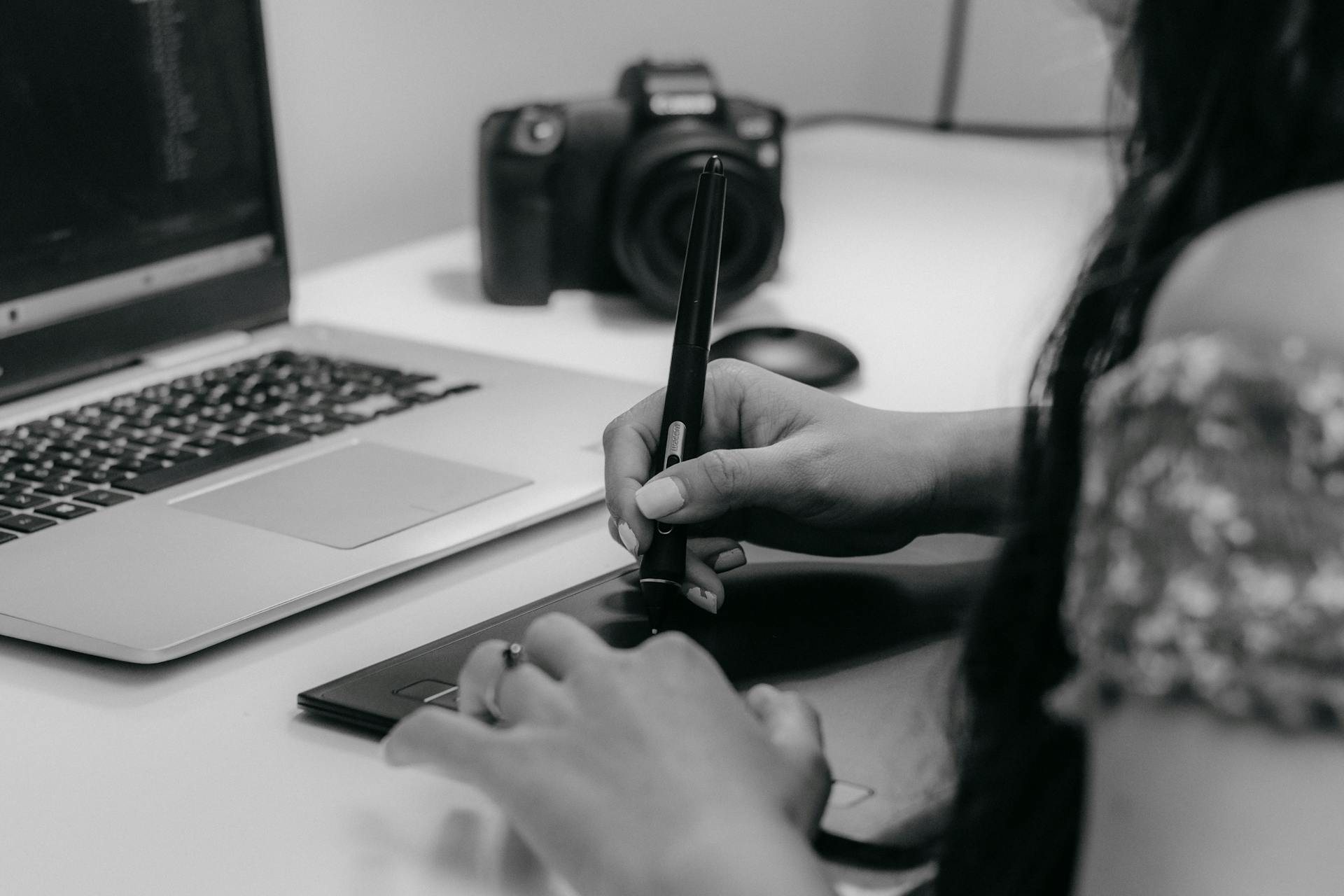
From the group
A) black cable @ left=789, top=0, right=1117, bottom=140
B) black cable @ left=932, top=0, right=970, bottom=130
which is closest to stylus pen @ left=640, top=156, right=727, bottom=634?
black cable @ left=789, top=0, right=1117, bottom=140

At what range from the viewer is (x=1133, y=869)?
34cm

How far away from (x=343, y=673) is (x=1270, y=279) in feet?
1.22

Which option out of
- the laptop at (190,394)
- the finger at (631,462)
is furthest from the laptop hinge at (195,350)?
the finger at (631,462)

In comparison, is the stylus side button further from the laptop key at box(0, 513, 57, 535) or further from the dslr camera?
the dslr camera

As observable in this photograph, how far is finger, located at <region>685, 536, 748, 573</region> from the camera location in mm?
648

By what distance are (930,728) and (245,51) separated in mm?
649

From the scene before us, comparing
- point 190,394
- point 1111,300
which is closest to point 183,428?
point 190,394

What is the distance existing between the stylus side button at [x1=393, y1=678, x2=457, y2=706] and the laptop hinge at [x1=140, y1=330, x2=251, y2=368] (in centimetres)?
42

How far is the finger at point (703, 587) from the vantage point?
605 millimetres

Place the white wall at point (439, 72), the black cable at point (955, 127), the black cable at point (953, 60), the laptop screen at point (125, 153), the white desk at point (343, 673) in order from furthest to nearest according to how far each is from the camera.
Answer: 1. the black cable at point (953, 60)
2. the black cable at point (955, 127)
3. the white wall at point (439, 72)
4. the laptop screen at point (125, 153)
5. the white desk at point (343, 673)

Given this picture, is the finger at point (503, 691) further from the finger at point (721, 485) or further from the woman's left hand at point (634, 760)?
the finger at point (721, 485)

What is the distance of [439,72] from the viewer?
1.35 meters

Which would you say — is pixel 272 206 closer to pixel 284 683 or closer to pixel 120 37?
pixel 120 37

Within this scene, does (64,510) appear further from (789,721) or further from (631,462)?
(789,721)
